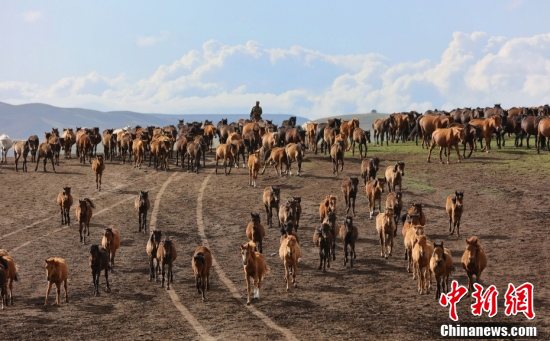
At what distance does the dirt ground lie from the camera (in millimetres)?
18922

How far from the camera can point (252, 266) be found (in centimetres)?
2091

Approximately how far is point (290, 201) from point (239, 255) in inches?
131

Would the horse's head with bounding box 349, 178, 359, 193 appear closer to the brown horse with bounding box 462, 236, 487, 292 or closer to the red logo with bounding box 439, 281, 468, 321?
the red logo with bounding box 439, 281, 468, 321

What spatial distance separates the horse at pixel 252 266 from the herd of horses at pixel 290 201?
0.09 ft

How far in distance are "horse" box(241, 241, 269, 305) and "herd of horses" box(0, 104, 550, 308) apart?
28 millimetres

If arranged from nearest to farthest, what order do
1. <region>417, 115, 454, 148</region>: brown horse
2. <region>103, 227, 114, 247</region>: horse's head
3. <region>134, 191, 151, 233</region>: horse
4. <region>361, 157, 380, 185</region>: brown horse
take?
<region>103, 227, 114, 247</region>: horse's head < <region>134, 191, 151, 233</region>: horse < <region>361, 157, 380, 185</region>: brown horse < <region>417, 115, 454, 148</region>: brown horse

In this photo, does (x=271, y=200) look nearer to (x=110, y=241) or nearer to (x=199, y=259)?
(x=110, y=241)

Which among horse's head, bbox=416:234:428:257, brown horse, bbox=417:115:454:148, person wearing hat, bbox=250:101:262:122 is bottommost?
horse's head, bbox=416:234:428:257

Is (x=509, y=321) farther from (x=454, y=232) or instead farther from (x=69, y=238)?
(x=69, y=238)

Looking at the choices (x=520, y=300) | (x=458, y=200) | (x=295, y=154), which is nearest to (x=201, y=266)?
(x=520, y=300)

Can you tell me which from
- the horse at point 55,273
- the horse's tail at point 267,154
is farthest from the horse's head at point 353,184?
the horse at point 55,273

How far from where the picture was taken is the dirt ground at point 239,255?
1892 cm

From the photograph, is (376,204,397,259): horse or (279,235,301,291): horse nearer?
(279,235,301,291): horse

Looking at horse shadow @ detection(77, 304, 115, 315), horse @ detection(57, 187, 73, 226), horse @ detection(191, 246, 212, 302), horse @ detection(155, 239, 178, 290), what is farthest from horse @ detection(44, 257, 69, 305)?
horse @ detection(57, 187, 73, 226)
